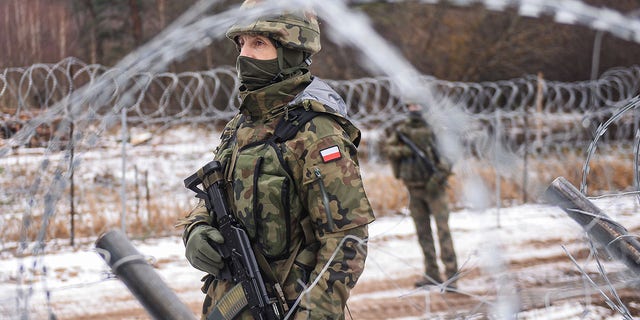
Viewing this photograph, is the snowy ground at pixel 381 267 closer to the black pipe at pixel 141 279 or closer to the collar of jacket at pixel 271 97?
the black pipe at pixel 141 279

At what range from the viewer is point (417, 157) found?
6.16 meters

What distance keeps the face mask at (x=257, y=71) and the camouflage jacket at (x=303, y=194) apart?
1.9 inches

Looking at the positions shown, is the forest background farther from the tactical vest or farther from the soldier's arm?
the soldier's arm

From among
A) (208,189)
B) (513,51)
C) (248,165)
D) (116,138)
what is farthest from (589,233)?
(513,51)

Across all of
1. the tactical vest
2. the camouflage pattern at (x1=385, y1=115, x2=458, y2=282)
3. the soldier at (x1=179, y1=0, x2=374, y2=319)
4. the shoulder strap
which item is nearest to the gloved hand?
the soldier at (x1=179, y1=0, x2=374, y2=319)

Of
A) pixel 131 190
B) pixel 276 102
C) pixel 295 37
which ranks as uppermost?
pixel 295 37

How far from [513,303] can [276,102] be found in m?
1.00

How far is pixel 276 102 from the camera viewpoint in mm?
2295

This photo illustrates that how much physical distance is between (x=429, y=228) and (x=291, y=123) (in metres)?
4.23

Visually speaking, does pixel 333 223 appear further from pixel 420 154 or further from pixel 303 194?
pixel 420 154

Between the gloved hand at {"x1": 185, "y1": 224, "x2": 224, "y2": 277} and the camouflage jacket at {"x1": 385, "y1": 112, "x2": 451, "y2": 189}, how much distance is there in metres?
3.99

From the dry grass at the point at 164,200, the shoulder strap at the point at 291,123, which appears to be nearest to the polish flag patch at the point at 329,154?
the shoulder strap at the point at 291,123

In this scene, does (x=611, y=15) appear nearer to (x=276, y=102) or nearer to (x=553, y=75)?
(x=276, y=102)

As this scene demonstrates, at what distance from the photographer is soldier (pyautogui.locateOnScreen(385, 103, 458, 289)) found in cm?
610
